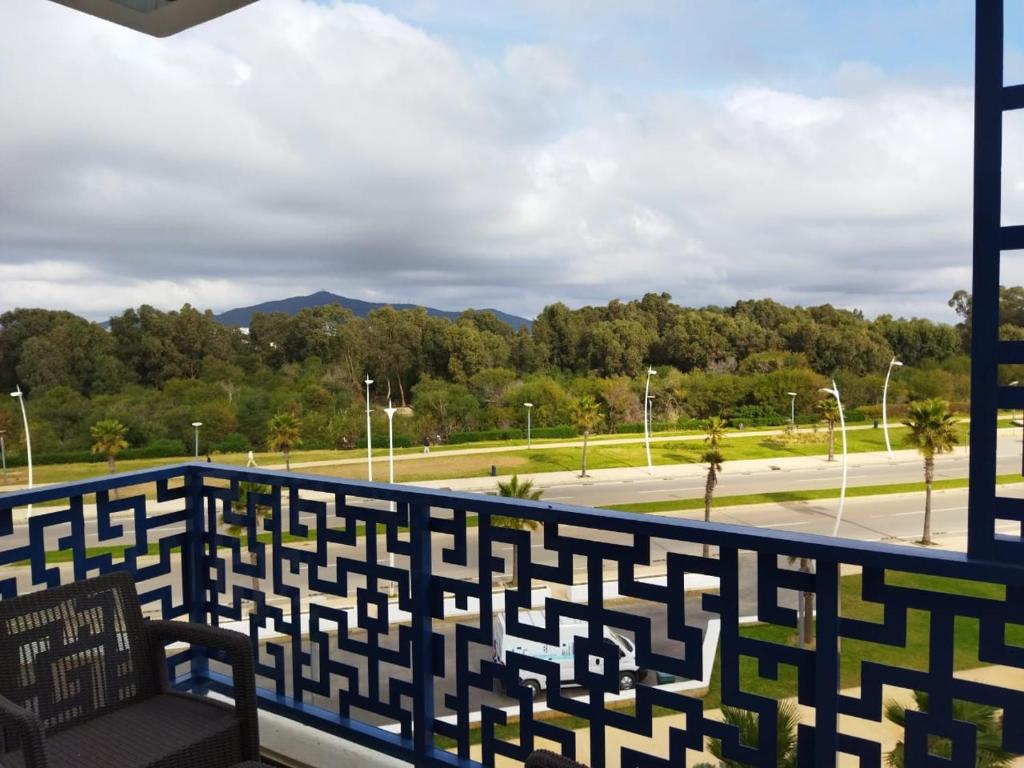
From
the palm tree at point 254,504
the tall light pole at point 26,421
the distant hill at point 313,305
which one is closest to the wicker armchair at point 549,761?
the palm tree at point 254,504

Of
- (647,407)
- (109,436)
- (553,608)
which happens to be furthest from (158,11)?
(647,407)

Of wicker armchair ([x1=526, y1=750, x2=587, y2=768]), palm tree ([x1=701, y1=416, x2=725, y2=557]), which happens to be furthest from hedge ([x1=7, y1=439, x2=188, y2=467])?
wicker armchair ([x1=526, y1=750, x2=587, y2=768])

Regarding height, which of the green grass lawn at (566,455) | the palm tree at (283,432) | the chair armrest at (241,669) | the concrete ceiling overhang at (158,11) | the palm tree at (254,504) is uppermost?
the concrete ceiling overhang at (158,11)

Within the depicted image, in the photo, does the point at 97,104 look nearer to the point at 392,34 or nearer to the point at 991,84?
the point at 991,84


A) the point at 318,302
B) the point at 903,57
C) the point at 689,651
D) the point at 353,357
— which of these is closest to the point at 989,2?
the point at 689,651

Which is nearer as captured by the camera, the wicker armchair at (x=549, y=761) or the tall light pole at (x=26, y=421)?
A: the wicker armchair at (x=549, y=761)

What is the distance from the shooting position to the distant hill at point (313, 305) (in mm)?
28922

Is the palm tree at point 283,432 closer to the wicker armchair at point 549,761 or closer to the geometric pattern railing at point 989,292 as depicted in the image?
the wicker armchair at point 549,761

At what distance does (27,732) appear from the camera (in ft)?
4.19

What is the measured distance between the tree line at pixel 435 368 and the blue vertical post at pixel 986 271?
862 inches

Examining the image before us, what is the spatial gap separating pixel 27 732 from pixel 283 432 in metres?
27.0

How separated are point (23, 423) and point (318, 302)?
1360cm

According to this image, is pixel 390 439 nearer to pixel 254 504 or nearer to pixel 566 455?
pixel 566 455

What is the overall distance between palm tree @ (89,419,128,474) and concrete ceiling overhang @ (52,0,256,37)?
23.7 meters
